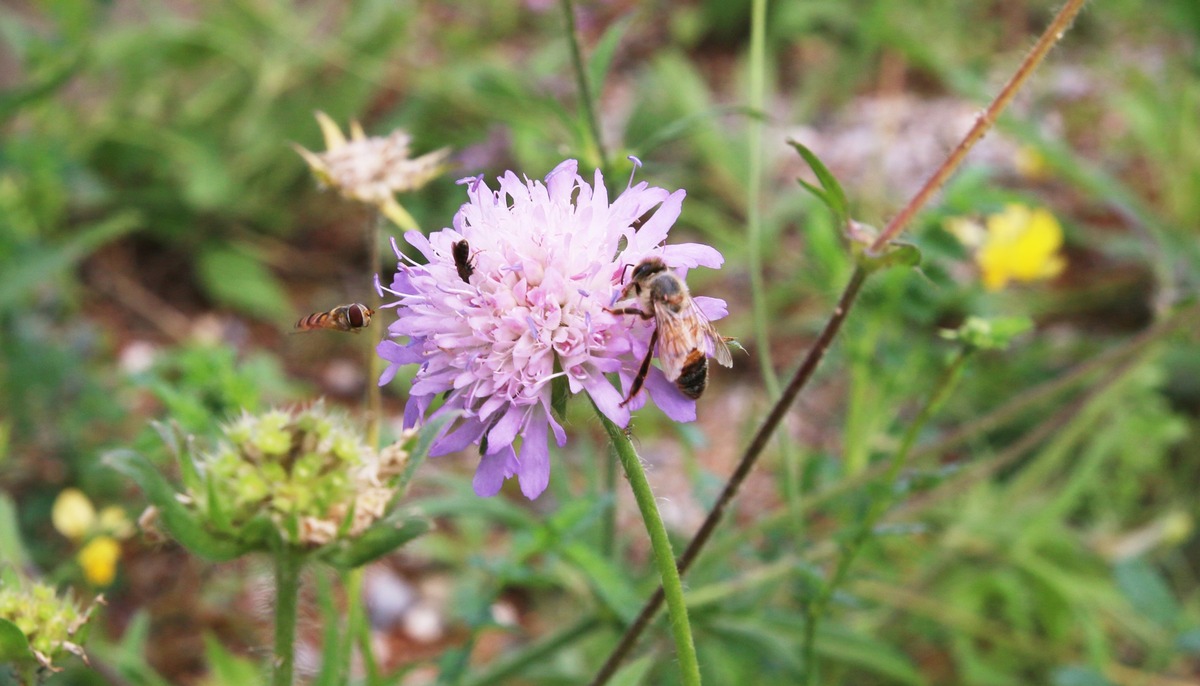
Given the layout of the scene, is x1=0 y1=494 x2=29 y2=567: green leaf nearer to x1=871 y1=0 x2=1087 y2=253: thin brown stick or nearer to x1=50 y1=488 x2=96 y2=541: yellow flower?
x1=50 y1=488 x2=96 y2=541: yellow flower

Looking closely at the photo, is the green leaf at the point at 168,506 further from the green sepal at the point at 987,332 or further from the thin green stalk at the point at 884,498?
the green sepal at the point at 987,332

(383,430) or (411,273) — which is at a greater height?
(383,430)

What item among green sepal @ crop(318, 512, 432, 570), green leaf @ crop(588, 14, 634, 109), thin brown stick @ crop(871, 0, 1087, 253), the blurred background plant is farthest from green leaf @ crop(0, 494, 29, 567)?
thin brown stick @ crop(871, 0, 1087, 253)

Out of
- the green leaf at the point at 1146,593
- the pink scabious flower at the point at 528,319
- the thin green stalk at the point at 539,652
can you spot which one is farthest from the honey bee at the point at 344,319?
the green leaf at the point at 1146,593

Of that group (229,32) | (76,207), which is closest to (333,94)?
(229,32)

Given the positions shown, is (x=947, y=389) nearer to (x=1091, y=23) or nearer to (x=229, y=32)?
(x=229, y=32)
